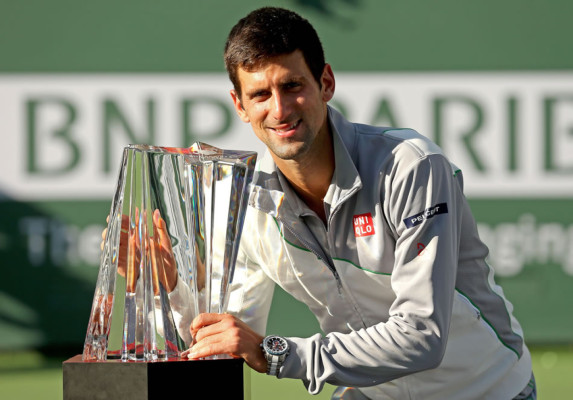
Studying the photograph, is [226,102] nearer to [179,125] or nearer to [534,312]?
[179,125]

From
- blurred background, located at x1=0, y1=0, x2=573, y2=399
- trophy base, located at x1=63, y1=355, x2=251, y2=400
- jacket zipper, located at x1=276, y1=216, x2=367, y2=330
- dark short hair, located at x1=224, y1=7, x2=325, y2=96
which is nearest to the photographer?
trophy base, located at x1=63, y1=355, x2=251, y2=400

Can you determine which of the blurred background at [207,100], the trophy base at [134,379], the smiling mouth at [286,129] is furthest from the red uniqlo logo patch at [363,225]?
the blurred background at [207,100]

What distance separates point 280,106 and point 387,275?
1.65ft

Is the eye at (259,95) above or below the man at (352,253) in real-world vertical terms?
above

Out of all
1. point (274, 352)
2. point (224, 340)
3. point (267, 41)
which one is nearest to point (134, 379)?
point (224, 340)

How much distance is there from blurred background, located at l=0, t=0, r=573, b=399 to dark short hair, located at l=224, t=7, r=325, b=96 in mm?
2900

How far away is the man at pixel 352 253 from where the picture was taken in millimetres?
1907

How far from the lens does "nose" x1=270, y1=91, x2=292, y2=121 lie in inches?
80.8

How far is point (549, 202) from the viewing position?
501 centimetres

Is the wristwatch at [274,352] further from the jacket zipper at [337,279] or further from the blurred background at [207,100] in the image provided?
the blurred background at [207,100]

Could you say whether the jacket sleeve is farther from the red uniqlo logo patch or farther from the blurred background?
the blurred background

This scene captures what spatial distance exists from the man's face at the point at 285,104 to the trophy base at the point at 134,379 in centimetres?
59

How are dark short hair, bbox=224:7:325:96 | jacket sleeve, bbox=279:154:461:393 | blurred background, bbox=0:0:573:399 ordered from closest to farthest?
jacket sleeve, bbox=279:154:461:393, dark short hair, bbox=224:7:325:96, blurred background, bbox=0:0:573:399

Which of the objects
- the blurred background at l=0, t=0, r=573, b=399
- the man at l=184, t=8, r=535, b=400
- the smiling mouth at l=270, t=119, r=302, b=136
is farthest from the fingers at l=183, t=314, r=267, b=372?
the blurred background at l=0, t=0, r=573, b=399
